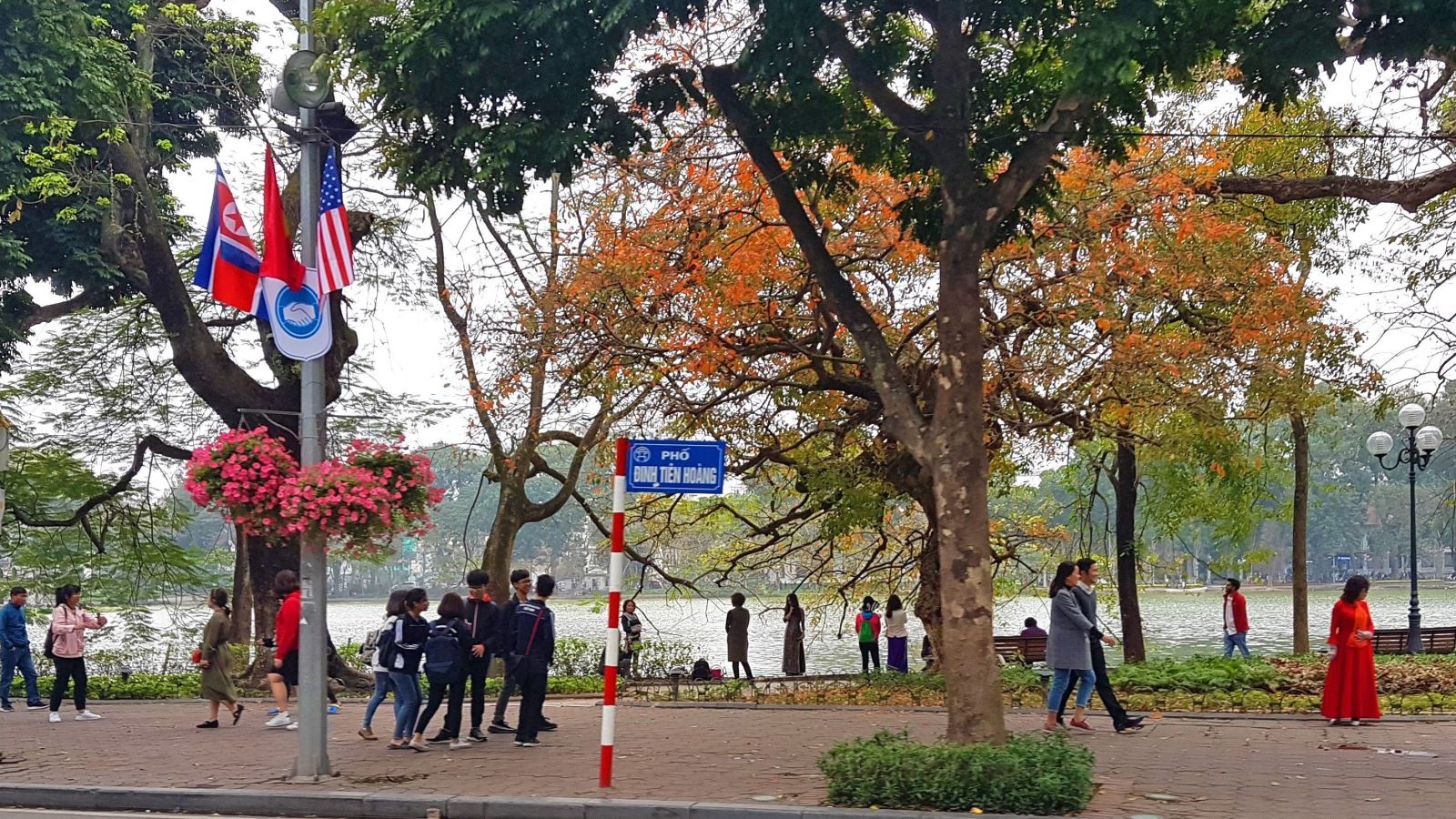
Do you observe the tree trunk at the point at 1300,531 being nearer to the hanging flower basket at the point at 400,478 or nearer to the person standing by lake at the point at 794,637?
the person standing by lake at the point at 794,637

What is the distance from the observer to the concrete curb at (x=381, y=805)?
30.1 feet

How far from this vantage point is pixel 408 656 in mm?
12734

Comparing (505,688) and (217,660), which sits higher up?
(217,660)

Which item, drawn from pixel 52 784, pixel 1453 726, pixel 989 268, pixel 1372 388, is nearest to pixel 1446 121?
pixel 1372 388

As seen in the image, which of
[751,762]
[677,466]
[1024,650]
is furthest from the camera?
[1024,650]

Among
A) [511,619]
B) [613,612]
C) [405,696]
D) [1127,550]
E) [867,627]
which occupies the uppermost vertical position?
[1127,550]

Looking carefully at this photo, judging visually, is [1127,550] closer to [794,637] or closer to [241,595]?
[794,637]

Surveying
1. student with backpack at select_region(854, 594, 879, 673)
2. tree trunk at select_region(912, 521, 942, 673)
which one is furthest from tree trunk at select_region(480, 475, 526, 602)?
tree trunk at select_region(912, 521, 942, 673)

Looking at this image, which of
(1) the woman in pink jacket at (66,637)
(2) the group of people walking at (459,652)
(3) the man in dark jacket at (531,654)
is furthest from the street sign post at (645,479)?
(1) the woman in pink jacket at (66,637)

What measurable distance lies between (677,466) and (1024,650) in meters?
16.5

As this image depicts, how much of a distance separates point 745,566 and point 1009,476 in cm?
513

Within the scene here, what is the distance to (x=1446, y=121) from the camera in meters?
17.3

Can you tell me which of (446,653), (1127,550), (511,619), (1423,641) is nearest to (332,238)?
(446,653)

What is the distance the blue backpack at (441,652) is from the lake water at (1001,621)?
480 inches
